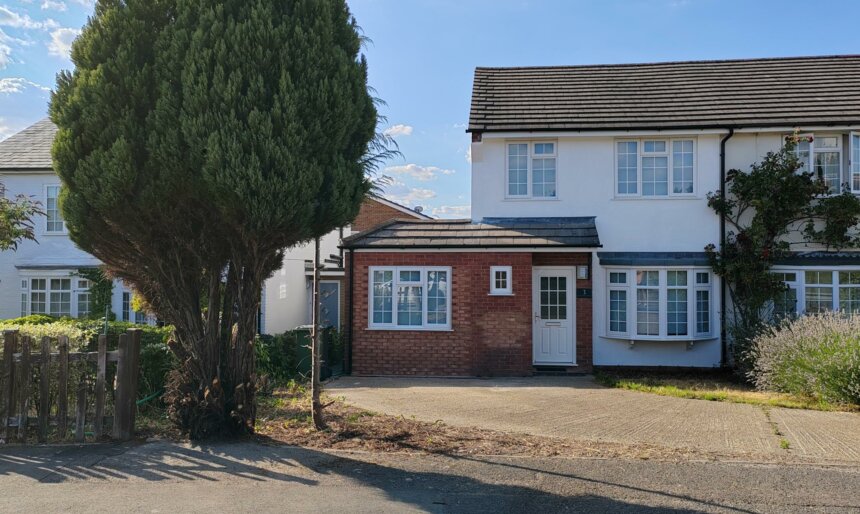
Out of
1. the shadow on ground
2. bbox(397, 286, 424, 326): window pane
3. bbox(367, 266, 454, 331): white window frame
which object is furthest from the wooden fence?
bbox(397, 286, 424, 326): window pane

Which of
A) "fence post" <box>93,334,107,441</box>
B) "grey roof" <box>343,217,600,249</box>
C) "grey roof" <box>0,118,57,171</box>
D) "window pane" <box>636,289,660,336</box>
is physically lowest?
"fence post" <box>93,334,107,441</box>

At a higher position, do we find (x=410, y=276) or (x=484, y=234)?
(x=484, y=234)

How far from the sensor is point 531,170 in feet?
48.0

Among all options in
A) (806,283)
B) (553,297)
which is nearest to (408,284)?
(553,297)

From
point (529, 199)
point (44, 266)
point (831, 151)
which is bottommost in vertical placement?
point (44, 266)

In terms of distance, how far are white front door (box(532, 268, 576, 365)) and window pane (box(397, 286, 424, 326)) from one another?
2.44 m

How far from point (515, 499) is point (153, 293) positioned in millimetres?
4913

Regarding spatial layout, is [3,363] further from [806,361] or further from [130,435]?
[806,361]

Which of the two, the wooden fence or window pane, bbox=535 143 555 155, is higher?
window pane, bbox=535 143 555 155

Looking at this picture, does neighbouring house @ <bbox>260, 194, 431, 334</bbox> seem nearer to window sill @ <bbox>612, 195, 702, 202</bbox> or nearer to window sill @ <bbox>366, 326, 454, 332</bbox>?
window sill @ <bbox>366, 326, 454, 332</bbox>

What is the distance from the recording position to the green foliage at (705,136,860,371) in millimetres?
13250

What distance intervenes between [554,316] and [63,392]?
9.54 meters

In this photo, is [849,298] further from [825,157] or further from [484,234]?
[484,234]

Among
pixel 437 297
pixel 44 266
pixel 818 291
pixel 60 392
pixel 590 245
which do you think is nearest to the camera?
pixel 60 392
